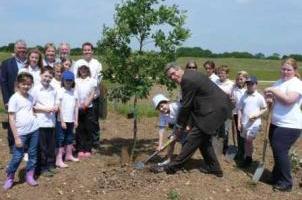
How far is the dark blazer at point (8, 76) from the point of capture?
30.0ft

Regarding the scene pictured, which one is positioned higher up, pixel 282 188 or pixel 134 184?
pixel 134 184

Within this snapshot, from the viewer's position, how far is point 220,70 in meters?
9.64

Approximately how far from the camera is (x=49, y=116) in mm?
8180

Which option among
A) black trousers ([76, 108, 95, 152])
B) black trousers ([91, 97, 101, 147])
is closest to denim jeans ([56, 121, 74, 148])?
black trousers ([76, 108, 95, 152])

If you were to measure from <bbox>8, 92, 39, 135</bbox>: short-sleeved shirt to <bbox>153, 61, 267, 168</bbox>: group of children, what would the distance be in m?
1.93

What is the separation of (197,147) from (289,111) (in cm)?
146

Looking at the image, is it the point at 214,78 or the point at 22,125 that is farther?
the point at 214,78

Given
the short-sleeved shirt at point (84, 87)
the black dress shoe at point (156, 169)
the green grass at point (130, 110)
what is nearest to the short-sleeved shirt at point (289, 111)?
the black dress shoe at point (156, 169)

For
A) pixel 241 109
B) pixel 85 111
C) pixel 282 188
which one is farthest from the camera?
pixel 85 111

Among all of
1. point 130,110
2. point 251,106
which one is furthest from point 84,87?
point 130,110

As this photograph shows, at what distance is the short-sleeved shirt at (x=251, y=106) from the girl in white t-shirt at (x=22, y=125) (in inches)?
134

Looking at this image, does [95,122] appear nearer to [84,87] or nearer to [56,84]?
[84,87]

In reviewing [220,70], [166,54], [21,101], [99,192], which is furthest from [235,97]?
[21,101]

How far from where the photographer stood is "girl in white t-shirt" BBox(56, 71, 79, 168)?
28.1 ft
